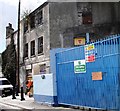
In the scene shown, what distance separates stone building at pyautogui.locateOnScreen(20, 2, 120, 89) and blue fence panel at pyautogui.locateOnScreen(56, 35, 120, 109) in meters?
12.4

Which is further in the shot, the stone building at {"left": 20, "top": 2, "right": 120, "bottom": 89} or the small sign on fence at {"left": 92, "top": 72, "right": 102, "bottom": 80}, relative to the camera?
the stone building at {"left": 20, "top": 2, "right": 120, "bottom": 89}

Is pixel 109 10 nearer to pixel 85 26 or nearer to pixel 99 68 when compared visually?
pixel 85 26

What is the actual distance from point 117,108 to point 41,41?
20.9 meters

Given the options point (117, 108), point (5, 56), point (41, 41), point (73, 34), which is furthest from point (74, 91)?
point (5, 56)

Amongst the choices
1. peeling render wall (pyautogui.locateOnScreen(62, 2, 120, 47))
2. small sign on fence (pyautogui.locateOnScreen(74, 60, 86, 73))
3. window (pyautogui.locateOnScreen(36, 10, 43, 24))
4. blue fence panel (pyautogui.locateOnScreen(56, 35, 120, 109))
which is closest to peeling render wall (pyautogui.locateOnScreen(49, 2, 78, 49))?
peeling render wall (pyautogui.locateOnScreen(62, 2, 120, 47))

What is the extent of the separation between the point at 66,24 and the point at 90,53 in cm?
1689

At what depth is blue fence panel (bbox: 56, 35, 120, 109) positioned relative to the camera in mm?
14961

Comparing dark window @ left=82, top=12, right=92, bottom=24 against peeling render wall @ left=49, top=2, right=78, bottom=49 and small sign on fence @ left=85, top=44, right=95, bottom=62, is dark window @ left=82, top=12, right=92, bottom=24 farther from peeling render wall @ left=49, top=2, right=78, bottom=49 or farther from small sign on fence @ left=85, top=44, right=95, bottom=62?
small sign on fence @ left=85, top=44, right=95, bottom=62

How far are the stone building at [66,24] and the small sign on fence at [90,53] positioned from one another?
49.1 ft

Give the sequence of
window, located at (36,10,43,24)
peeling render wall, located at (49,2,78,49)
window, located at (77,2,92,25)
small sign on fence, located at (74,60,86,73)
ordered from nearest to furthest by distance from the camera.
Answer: small sign on fence, located at (74,60,86,73) < peeling render wall, located at (49,2,78,49) < window, located at (77,2,92,25) < window, located at (36,10,43,24)

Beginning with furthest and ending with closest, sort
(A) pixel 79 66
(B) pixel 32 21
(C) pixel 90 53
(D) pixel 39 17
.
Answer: (B) pixel 32 21 < (D) pixel 39 17 < (A) pixel 79 66 < (C) pixel 90 53

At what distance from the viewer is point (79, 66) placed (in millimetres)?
17875

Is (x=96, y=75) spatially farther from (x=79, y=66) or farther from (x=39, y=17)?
(x=39, y=17)

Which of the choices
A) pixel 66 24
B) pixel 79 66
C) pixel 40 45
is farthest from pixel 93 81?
pixel 40 45
